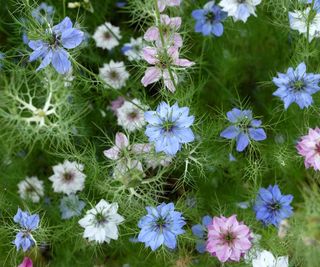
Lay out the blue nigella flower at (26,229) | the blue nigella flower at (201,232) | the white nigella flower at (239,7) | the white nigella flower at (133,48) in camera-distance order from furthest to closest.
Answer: the white nigella flower at (133,48)
the white nigella flower at (239,7)
the blue nigella flower at (201,232)
the blue nigella flower at (26,229)

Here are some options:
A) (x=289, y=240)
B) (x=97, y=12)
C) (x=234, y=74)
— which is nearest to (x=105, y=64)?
(x=97, y=12)

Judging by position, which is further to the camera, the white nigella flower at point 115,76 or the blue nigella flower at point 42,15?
the white nigella flower at point 115,76

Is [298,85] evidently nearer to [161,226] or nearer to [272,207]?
[272,207]

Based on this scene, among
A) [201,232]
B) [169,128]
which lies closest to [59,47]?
[169,128]

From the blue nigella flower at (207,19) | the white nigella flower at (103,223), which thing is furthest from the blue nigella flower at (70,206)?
the blue nigella flower at (207,19)

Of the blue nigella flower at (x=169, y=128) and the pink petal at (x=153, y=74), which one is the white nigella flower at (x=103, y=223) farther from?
the pink petal at (x=153, y=74)
